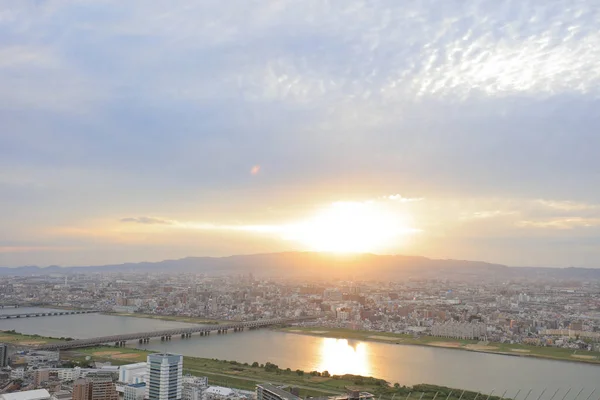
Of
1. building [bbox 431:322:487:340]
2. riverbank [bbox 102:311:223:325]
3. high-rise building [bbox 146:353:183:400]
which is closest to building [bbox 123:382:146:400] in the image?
high-rise building [bbox 146:353:183:400]

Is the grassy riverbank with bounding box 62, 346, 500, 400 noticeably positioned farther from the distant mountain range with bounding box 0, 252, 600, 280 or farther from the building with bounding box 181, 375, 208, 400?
the distant mountain range with bounding box 0, 252, 600, 280

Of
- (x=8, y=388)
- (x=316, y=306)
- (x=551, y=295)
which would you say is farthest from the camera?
(x=551, y=295)

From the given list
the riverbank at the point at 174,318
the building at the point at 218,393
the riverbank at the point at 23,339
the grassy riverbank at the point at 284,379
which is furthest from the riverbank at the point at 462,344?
the building at the point at 218,393

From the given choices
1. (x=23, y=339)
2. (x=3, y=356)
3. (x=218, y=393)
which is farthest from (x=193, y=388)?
(x=23, y=339)

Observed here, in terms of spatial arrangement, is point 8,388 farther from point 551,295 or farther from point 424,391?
point 551,295

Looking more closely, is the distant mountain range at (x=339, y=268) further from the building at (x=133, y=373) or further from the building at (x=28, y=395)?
the building at (x=28, y=395)

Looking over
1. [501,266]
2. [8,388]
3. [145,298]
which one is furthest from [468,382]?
[501,266]
